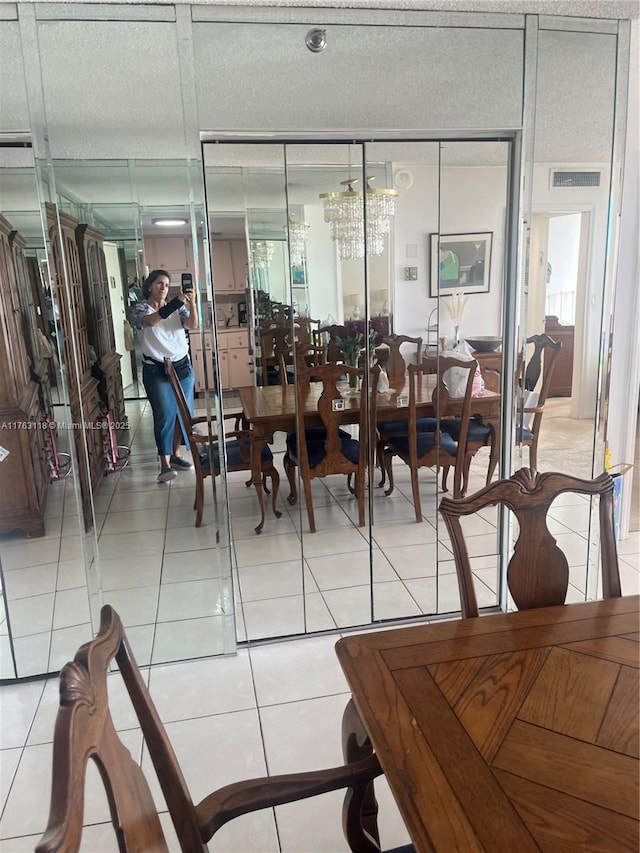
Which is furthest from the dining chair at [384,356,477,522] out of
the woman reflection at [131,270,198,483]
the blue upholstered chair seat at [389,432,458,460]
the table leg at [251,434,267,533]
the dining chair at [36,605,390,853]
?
the dining chair at [36,605,390,853]

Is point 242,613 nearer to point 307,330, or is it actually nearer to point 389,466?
point 389,466

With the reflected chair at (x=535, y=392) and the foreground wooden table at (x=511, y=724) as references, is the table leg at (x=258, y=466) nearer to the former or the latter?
the reflected chair at (x=535, y=392)

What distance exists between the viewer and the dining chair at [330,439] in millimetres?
2346

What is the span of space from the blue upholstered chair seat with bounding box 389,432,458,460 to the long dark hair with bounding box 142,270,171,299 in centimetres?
114

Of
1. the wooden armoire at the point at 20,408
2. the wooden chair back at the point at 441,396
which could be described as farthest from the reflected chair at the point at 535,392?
the wooden armoire at the point at 20,408

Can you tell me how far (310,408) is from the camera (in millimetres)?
2406

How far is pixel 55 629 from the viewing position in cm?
231

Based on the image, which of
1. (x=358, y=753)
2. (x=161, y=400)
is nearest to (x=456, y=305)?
(x=161, y=400)

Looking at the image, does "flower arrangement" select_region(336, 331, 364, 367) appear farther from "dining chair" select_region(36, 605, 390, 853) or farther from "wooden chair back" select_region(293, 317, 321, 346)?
"dining chair" select_region(36, 605, 390, 853)

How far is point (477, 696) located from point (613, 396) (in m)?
2.09

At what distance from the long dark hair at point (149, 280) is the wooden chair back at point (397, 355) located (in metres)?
0.88

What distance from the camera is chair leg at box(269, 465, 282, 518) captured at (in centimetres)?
248

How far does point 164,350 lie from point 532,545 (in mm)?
1488

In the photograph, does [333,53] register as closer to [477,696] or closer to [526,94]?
[526,94]
